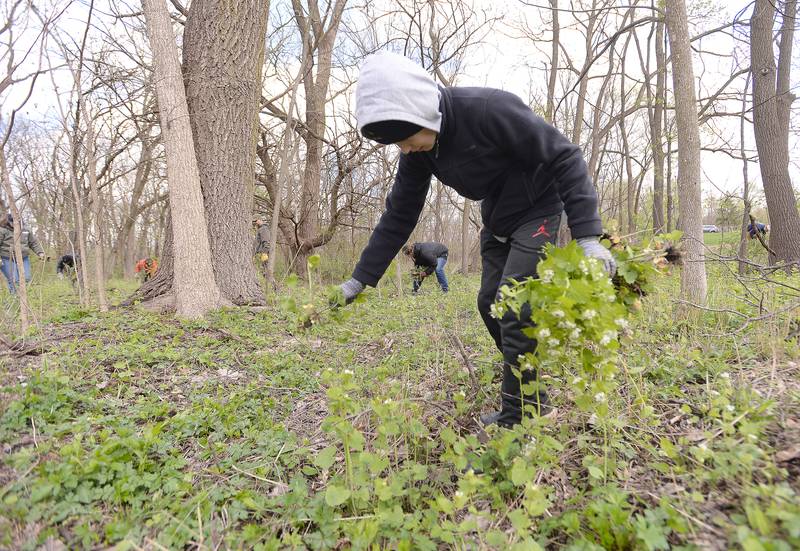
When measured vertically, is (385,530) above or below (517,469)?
below

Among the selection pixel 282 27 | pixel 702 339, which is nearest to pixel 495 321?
pixel 702 339

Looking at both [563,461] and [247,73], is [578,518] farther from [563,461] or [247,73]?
[247,73]

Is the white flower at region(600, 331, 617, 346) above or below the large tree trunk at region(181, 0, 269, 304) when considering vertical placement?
below

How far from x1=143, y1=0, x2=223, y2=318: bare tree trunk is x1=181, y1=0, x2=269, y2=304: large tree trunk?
0.41 metres

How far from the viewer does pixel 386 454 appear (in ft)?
5.88

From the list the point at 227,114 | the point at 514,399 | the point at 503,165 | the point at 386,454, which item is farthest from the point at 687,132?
the point at 227,114

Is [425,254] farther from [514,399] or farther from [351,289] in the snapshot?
[514,399]

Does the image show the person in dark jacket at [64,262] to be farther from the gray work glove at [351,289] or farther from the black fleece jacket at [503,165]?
the black fleece jacket at [503,165]

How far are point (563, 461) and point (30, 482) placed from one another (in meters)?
2.13

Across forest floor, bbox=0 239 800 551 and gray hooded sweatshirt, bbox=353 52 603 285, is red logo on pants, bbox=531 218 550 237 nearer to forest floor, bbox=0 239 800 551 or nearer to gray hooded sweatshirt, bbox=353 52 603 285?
gray hooded sweatshirt, bbox=353 52 603 285

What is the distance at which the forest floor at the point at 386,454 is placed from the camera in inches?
50.0

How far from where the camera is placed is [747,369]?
233cm

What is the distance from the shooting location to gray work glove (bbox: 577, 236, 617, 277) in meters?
1.54

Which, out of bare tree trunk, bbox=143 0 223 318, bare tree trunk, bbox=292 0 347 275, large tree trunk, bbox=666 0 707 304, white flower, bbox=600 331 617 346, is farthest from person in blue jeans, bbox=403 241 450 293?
white flower, bbox=600 331 617 346
